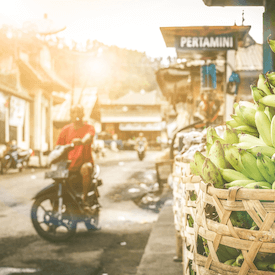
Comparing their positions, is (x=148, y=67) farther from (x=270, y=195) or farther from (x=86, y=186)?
(x=270, y=195)

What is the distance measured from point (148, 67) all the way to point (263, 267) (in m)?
51.9

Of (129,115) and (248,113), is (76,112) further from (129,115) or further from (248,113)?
(129,115)

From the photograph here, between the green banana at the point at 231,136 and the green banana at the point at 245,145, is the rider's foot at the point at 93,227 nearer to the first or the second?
the green banana at the point at 231,136

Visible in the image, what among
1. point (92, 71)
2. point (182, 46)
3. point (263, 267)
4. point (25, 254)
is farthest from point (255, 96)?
point (92, 71)

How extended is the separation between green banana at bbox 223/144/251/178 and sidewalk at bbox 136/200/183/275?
1.97m

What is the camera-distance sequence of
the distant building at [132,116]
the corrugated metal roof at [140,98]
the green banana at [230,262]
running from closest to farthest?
the green banana at [230,262], the distant building at [132,116], the corrugated metal roof at [140,98]

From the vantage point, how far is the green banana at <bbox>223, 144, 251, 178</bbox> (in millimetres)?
1249

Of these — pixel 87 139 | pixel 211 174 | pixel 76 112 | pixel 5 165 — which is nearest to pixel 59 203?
pixel 87 139

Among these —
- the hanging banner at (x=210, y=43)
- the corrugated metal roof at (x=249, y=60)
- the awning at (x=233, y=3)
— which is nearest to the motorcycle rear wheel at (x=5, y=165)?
the corrugated metal roof at (x=249, y=60)

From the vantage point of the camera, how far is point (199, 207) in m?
1.23

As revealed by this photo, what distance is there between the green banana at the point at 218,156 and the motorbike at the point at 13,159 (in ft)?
42.4

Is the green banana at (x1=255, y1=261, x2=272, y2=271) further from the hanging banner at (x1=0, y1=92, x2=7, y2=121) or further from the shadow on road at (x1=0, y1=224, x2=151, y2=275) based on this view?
the hanging banner at (x1=0, y1=92, x2=7, y2=121)

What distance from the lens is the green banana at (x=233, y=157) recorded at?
1249 mm

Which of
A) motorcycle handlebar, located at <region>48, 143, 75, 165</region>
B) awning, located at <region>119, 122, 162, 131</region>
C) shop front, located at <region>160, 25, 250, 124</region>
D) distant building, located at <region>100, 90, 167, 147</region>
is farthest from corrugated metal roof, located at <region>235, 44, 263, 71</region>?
awning, located at <region>119, 122, 162, 131</region>
